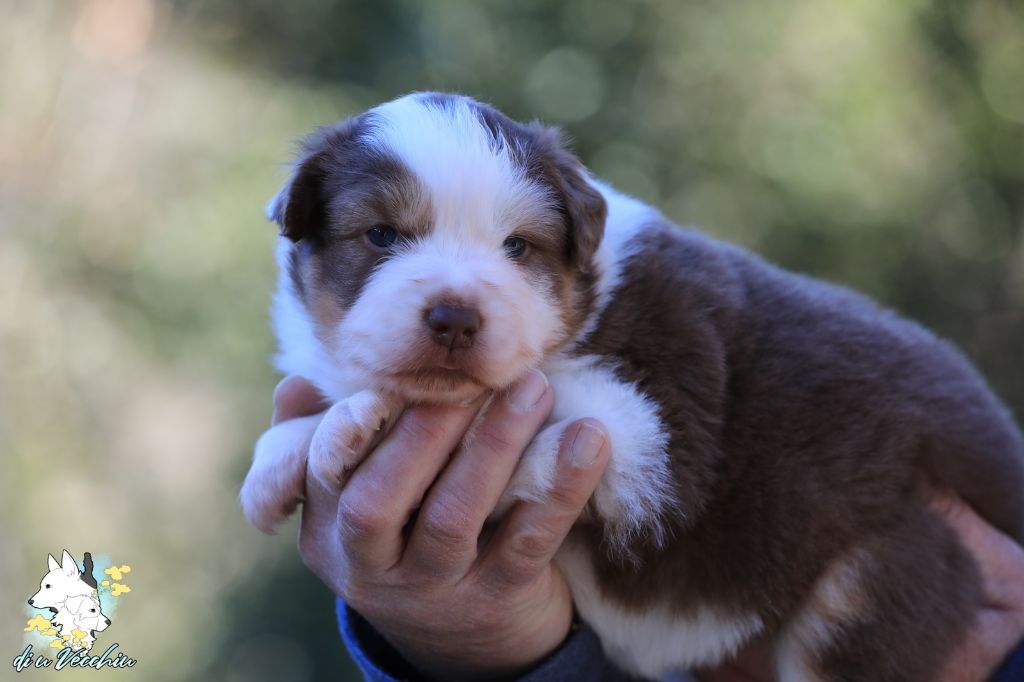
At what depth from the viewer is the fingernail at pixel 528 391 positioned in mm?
2877

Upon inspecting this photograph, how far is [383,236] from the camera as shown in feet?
9.61

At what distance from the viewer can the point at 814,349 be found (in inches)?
126

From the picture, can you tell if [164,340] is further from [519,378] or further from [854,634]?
[854,634]

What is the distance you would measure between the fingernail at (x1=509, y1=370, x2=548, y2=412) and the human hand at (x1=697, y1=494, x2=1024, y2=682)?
1159 millimetres

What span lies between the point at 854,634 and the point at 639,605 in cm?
68

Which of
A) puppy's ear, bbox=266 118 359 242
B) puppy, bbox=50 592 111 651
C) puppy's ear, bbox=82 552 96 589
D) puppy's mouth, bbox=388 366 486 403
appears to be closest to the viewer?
puppy's mouth, bbox=388 366 486 403

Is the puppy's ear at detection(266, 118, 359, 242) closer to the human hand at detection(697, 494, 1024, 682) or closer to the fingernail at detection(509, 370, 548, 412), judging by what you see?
the fingernail at detection(509, 370, 548, 412)

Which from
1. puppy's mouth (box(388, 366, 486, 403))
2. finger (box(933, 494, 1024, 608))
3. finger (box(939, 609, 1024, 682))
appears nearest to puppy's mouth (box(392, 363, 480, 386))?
puppy's mouth (box(388, 366, 486, 403))

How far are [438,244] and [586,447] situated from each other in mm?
752

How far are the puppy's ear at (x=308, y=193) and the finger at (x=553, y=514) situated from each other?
1096 mm

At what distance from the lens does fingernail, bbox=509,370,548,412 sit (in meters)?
2.88

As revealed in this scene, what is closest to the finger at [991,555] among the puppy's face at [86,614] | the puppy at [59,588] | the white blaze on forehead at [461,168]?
the white blaze on forehead at [461,168]

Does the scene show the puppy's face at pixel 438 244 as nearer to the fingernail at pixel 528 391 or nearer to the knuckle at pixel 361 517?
the fingernail at pixel 528 391

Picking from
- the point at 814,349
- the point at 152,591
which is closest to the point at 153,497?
the point at 152,591
